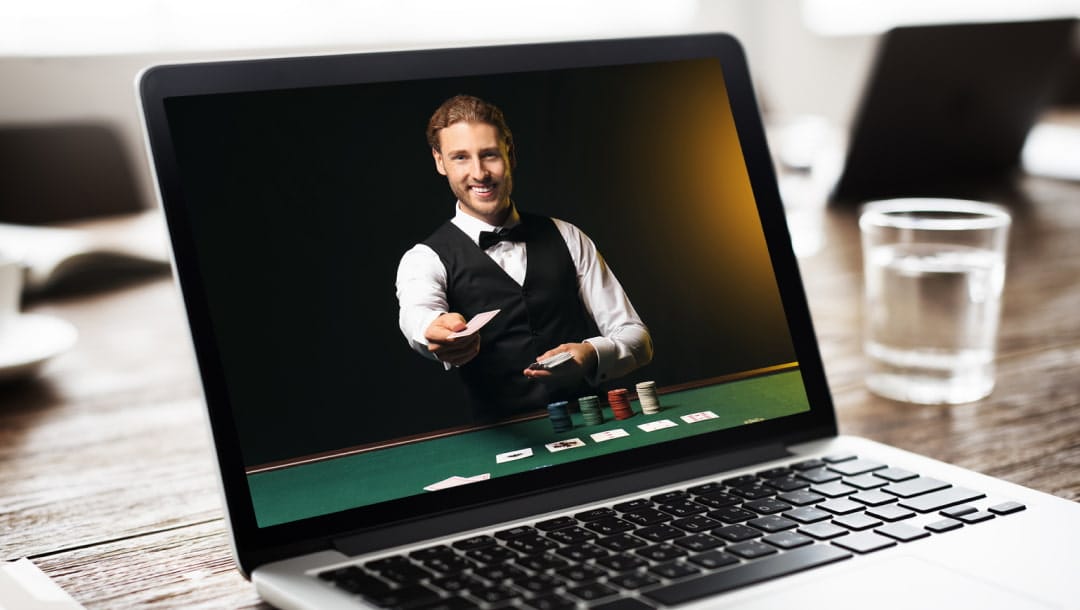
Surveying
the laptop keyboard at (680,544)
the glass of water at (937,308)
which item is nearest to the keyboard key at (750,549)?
the laptop keyboard at (680,544)

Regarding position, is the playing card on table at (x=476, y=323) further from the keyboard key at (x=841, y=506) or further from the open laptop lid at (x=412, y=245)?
the keyboard key at (x=841, y=506)

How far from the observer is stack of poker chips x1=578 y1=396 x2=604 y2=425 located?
0.58 meters

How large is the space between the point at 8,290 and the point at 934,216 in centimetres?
89

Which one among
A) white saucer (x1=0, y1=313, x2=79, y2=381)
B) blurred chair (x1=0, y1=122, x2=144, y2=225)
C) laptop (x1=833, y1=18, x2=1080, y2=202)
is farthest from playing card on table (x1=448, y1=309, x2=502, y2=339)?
blurred chair (x1=0, y1=122, x2=144, y2=225)

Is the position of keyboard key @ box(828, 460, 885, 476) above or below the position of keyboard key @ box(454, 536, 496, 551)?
below

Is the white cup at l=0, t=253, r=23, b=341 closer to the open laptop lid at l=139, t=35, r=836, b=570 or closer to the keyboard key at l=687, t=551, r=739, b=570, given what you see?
the open laptop lid at l=139, t=35, r=836, b=570

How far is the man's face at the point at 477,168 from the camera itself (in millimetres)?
587

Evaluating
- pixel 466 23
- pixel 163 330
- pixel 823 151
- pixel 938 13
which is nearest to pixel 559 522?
pixel 163 330

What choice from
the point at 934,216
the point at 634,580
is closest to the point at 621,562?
the point at 634,580

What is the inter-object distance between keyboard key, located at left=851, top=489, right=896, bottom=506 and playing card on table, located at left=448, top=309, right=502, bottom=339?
23 centimetres

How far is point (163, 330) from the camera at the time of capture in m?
1.16

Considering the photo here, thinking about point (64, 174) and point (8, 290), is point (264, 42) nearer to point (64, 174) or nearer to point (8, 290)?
point (64, 174)

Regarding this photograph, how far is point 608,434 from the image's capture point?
1.92ft

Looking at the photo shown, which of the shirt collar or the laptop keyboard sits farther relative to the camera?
the shirt collar
